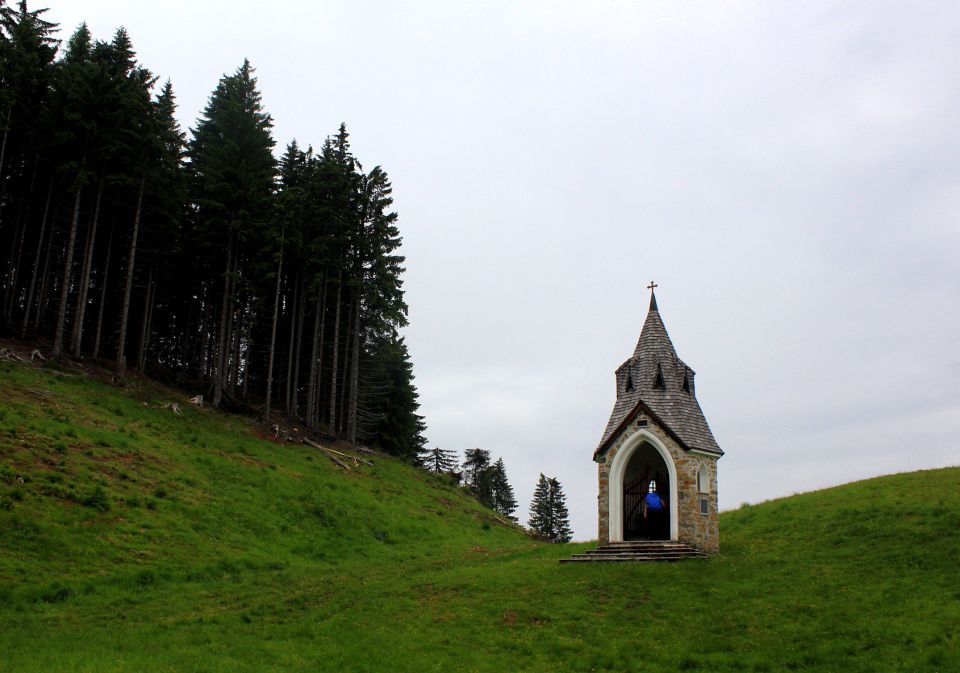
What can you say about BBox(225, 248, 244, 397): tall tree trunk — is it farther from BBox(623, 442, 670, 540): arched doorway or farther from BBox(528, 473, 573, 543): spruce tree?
BBox(528, 473, 573, 543): spruce tree

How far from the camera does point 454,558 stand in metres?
27.2

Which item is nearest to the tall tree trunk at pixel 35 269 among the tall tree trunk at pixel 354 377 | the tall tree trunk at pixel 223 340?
the tall tree trunk at pixel 223 340

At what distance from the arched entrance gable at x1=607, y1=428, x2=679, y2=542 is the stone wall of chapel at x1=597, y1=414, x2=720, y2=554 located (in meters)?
0.09

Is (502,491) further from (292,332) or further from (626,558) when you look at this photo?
(626,558)

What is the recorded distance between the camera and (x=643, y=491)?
1088 inches

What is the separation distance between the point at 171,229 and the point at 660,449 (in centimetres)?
2895

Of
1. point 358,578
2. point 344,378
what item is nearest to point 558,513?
point 344,378

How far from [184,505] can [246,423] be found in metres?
14.0

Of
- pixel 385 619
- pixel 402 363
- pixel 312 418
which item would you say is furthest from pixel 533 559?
pixel 402 363

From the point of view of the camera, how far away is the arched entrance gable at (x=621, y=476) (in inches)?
944

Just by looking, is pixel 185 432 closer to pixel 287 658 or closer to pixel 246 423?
pixel 246 423

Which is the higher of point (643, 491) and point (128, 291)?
point (128, 291)

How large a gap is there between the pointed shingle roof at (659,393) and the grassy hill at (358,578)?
3817 millimetres

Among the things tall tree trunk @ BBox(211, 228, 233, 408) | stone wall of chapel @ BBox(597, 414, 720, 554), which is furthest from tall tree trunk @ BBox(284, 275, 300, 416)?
stone wall of chapel @ BBox(597, 414, 720, 554)
